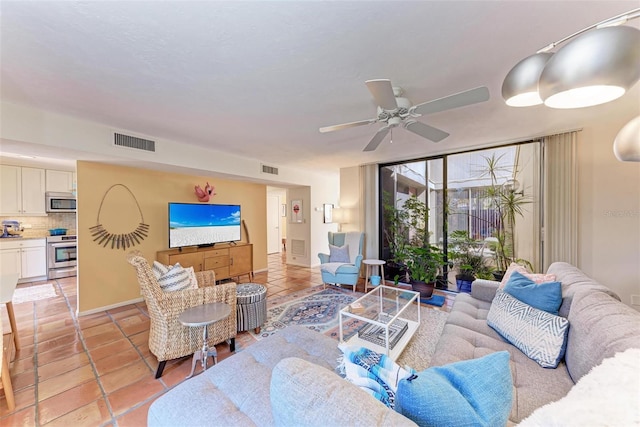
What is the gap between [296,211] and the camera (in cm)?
610

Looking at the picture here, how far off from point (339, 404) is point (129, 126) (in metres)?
3.45

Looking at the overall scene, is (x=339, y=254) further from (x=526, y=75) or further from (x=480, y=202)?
(x=526, y=75)

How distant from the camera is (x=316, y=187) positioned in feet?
19.6

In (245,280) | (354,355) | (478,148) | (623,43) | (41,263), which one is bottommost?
(245,280)

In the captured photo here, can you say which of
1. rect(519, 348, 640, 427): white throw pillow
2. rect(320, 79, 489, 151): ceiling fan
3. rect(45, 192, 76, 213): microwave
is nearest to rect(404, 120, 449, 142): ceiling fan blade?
rect(320, 79, 489, 151): ceiling fan

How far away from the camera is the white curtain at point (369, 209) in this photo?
15.7 feet

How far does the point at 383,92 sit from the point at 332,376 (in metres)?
1.56

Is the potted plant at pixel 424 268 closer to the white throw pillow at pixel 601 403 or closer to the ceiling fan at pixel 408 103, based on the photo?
the ceiling fan at pixel 408 103

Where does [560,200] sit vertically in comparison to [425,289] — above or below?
above

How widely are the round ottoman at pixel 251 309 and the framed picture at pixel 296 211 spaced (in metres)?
3.44

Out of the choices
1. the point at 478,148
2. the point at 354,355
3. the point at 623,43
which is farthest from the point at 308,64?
the point at 478,148

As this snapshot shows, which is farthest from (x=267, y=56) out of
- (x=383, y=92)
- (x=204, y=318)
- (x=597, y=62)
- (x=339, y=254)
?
(x=339, y=254)

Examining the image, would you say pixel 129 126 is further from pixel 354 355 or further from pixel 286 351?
pixel 354 355

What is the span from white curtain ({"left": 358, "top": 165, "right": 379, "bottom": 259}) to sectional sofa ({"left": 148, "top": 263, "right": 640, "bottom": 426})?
2952 mm
